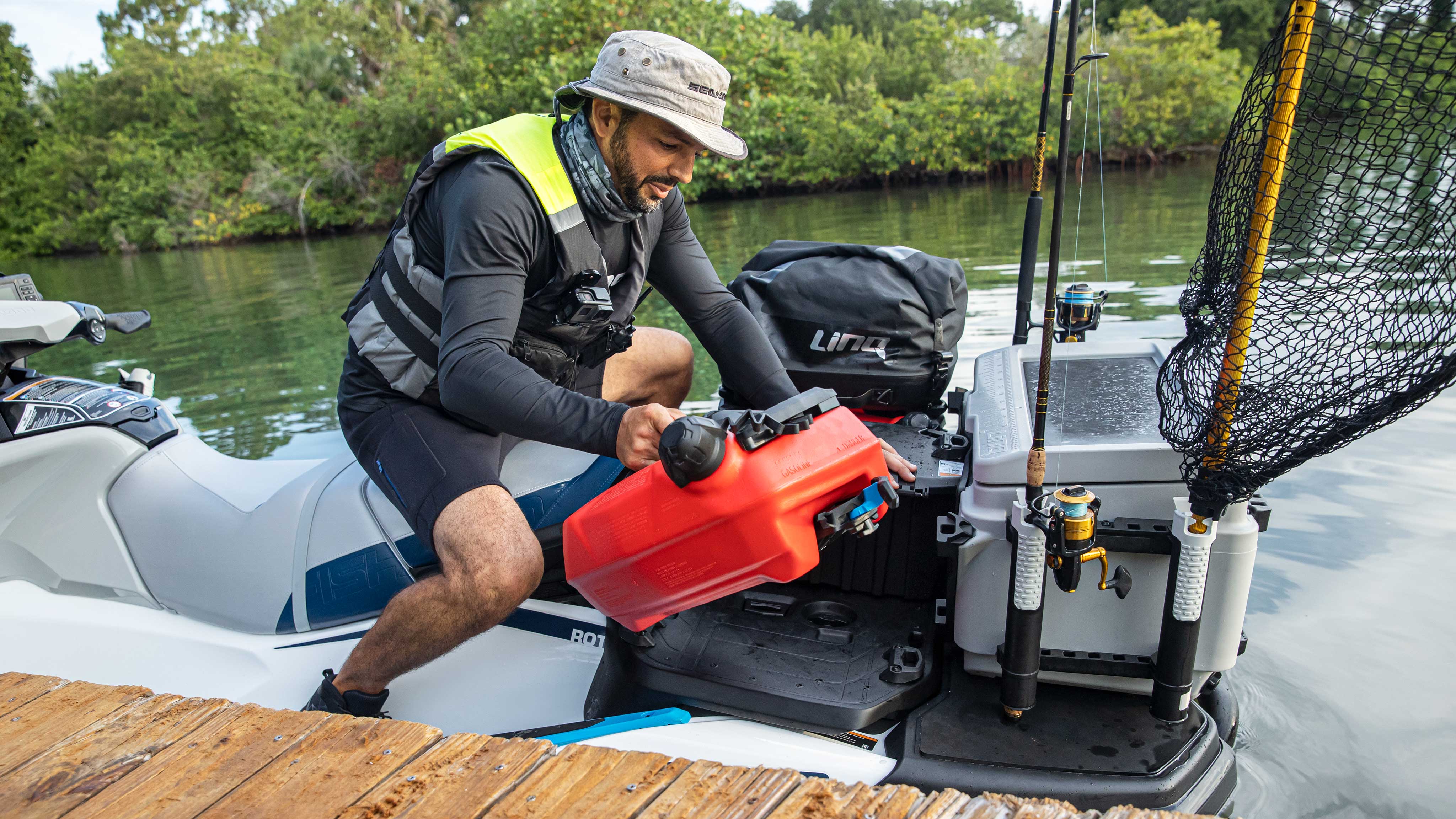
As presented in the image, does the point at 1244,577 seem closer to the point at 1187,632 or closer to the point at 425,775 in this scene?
the point at 1187,632

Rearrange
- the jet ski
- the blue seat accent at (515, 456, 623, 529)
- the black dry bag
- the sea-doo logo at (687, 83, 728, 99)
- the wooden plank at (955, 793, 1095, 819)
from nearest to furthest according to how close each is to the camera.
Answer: the wooden plank at (955, 793, 1095, 819), the jet ski, the sea-doo logo at (687, 83, 728, 99), the blue seat accent at (515, 456, 623, 529), the black dry bag

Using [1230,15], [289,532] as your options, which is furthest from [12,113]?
[1230,15]

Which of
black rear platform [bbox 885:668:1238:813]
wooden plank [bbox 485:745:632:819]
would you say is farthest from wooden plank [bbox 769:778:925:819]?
black rear platform [bbox 885:668:1238:813]

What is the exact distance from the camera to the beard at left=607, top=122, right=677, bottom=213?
6.81ft

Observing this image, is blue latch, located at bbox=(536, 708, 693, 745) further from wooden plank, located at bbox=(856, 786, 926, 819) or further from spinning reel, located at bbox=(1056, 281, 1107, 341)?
spinning reel, located at bbox=(1056, 281, 1107, 341)

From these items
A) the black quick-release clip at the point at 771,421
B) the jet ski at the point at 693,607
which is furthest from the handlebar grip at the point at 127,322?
the black quick-release clip at the point at 771,421

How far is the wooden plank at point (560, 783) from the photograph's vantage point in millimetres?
1342

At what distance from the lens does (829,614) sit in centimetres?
219

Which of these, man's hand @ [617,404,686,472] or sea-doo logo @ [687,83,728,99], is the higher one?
sea-doo logo @ [687,83,728,99]

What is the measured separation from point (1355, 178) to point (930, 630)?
1.22 metres

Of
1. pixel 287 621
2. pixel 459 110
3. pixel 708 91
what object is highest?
pixel 459 110

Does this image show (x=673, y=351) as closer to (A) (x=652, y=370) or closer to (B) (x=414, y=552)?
(A) (x=652, y=370)

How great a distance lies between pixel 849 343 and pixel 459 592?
132 centimetres

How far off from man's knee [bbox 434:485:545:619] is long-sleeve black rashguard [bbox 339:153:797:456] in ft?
0.60
